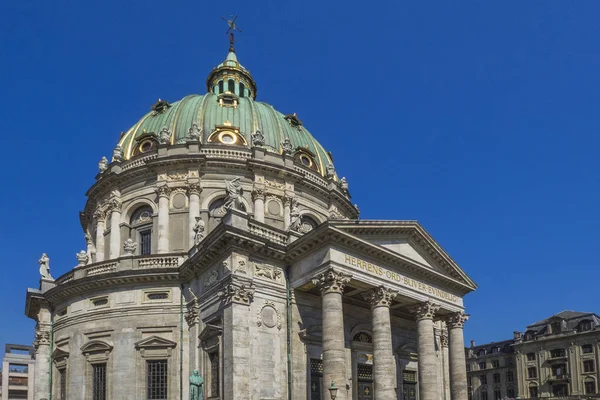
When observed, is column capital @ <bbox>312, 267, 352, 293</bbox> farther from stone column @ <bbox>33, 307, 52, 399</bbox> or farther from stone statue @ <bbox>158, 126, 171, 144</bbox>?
stone column @ <bbox>33, 307, 52, 399</bbox>

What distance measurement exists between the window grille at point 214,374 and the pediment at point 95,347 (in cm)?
710

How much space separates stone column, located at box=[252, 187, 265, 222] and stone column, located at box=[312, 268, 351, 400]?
43.6ft

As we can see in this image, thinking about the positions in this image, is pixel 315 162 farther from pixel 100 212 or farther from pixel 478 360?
pixel 478 360

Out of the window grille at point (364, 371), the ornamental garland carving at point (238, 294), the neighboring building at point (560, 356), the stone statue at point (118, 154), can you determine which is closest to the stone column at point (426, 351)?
the window grille at point (364, 371)

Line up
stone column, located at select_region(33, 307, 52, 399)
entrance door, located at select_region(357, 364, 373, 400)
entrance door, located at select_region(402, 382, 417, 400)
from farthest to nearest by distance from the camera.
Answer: stone column, located at select_region(33, 307, 52, 399)
entrance door, located at select_region(402, 382, 417, 400)
entrance door, located at select_region(357, 364, 373, 400)

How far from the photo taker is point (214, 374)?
Result: 1252 inches

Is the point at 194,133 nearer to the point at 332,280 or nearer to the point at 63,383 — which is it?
the point at 63,383

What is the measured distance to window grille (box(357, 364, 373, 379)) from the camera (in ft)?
114

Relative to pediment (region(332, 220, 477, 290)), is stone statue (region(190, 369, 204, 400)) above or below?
below

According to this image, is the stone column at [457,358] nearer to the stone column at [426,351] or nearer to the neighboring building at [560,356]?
the stone column at [426,351]

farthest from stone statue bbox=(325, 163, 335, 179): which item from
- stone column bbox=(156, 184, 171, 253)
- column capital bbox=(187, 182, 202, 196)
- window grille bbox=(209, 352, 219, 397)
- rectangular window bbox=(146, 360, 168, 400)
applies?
window grille bbox=(209, 352, 219, 397)

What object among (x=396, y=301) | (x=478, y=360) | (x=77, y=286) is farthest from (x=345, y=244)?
(x=478, y=360)

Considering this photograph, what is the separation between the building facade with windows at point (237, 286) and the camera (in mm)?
30234

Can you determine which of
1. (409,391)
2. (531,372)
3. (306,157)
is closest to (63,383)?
(409,391)
